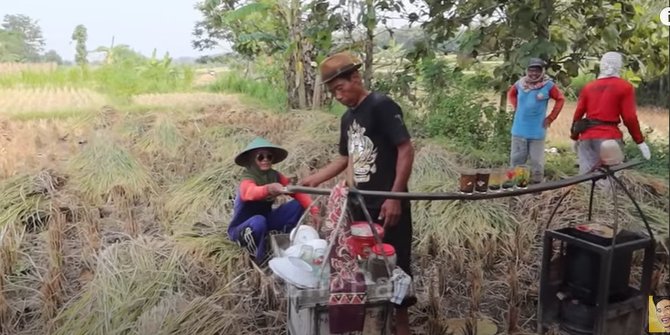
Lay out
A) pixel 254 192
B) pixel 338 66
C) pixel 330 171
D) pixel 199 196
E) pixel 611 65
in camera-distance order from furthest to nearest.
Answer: pixel 199 196 → pixel 611 65 → pixel 254 192 → pixel 330 171 → pixel 338 66

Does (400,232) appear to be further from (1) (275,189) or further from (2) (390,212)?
(1) (275,189)

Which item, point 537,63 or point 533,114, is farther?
point 533,114

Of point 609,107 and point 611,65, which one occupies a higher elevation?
point 611,65

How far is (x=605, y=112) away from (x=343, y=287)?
9.75 ft

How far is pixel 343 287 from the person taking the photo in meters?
1.84

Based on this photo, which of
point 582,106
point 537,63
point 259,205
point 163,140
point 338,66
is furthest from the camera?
point 163,140

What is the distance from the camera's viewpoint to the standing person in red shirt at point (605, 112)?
12.7 ft

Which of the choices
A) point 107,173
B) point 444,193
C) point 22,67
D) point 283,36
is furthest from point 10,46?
point 444,193

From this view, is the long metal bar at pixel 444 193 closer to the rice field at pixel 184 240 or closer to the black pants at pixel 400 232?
the black pants at pixel 400 232

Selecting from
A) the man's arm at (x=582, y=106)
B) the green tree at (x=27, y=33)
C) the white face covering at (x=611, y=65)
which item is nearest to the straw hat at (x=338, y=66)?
the white face covering at (x=611, y=65)

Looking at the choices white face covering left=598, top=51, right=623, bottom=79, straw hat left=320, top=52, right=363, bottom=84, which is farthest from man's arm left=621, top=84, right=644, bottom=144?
straw hat left=320, top=52, right=363, bottom=84

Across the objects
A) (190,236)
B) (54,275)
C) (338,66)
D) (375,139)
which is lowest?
(54,275)

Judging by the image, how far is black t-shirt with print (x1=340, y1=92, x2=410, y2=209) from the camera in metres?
2.32

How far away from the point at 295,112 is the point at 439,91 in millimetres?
2047
